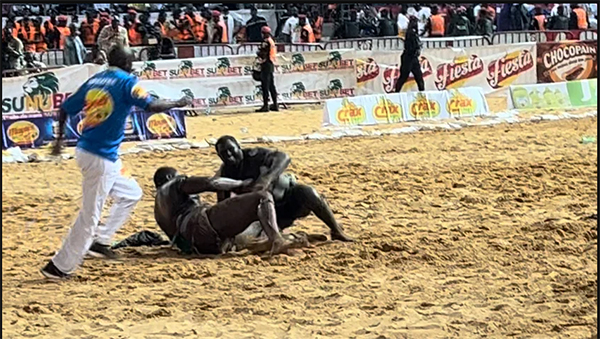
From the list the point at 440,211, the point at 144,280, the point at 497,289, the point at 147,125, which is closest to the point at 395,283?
the point at 497,289

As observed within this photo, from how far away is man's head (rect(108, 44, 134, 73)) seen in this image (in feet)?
25.1

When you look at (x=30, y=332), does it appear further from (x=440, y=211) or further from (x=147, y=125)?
(x=147, y=125)

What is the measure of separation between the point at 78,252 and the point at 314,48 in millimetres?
15893

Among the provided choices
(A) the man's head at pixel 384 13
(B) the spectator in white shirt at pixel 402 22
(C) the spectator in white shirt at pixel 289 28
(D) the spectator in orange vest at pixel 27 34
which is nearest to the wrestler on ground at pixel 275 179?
(D) the spectator in orange vest at pixel 27 34

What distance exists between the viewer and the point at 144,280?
25.3 feet

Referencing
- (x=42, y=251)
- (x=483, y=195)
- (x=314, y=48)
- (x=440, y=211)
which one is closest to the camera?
(x=42, y=251)

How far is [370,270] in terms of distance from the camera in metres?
7.76

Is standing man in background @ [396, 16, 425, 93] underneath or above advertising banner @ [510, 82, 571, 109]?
above

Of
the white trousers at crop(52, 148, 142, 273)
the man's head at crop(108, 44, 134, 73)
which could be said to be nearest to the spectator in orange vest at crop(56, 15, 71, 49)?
Answer: the man's head at crop(108, 44, 134, 73)

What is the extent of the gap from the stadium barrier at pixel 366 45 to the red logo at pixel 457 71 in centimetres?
112

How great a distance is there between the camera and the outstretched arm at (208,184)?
825 centimetres

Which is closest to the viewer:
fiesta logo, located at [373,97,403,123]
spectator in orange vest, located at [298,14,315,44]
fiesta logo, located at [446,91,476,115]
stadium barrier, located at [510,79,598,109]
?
fiesta logo, located at [373,97,403,123]

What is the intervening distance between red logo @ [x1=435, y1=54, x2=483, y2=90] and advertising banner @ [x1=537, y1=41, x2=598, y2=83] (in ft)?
5.53

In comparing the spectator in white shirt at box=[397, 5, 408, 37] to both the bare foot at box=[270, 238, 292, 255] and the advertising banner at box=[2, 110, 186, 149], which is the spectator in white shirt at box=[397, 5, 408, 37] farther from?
the bare foot at box=[270, 238, 292, 255]
